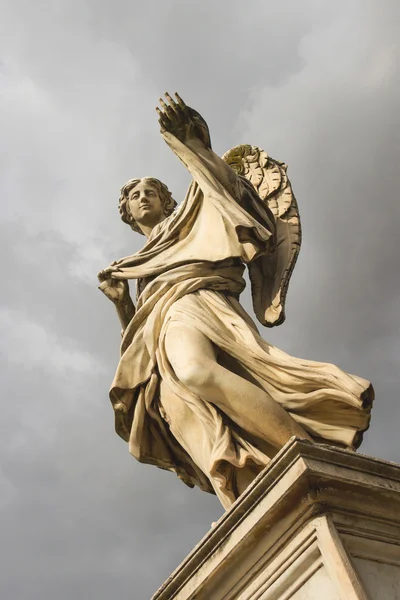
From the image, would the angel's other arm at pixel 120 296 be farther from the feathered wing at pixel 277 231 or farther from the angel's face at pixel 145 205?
the feathered wing at pixel 277 231

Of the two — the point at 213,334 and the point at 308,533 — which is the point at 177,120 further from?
the point at 308,533

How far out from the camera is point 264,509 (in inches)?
170

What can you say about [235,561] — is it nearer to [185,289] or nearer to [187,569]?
[187,569]

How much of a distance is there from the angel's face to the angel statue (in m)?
0.01

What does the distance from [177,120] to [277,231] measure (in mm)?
1601

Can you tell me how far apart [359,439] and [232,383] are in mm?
1090

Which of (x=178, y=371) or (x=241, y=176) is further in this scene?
(x=241, y=176)

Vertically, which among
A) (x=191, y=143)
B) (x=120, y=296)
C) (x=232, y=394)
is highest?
(x=191, y=143)

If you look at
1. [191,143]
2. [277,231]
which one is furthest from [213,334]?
[191,143]

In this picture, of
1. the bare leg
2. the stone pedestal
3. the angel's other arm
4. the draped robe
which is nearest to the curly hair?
the draped robe

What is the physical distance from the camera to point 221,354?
6.61 m

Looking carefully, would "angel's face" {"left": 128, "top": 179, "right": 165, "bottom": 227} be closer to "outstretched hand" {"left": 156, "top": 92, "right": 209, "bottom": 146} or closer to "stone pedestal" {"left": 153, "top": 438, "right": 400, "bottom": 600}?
"outstretched hand" {"left": 156, "top": 92, "right": 209, "bottom": 146}

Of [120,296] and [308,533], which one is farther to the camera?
[120,296]

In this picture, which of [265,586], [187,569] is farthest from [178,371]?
[265,586]
